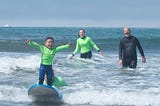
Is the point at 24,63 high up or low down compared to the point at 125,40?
down

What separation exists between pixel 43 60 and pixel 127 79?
162 inches

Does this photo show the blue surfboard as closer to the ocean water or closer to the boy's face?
the ocean water

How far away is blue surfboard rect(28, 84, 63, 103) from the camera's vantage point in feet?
38.8

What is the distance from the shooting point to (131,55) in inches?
632

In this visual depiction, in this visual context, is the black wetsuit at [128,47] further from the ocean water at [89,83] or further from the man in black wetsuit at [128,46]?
the ocean water at [89,83]

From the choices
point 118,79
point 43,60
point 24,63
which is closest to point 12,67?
point 24,63

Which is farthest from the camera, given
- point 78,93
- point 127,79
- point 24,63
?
point 24,63

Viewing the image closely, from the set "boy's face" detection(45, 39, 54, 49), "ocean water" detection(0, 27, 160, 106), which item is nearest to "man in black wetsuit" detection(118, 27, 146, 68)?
"ocean water" detection(0, 27, 160, 106)

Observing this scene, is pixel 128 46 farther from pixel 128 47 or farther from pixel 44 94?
pixel 44 94

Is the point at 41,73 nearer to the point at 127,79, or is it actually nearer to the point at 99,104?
the point at 99,104

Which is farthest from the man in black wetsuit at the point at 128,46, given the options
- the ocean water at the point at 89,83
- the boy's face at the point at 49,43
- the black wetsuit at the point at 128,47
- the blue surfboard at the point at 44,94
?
the blue surfboard at the point at 44,94

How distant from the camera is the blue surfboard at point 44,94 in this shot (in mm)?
11828

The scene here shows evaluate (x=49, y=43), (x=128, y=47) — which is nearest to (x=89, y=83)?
(x=128, y=47)

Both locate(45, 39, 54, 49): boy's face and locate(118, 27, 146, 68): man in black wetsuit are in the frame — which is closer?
locate(45, 39, 54, 49): boy's face
